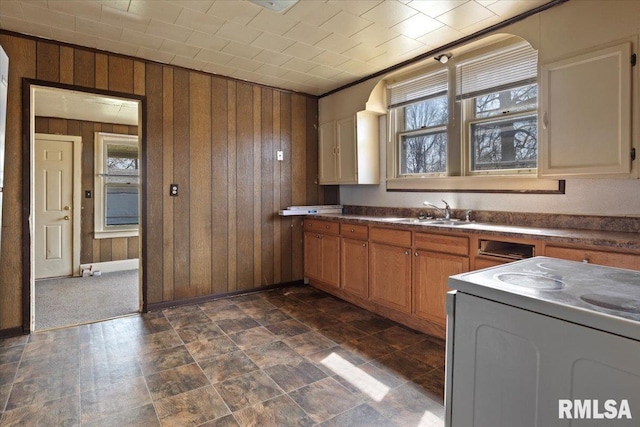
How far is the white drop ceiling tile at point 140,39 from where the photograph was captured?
9.42ft

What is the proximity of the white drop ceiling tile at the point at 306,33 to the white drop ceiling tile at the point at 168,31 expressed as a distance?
2.68 feet

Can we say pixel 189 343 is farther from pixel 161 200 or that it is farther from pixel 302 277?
pixel 302 277

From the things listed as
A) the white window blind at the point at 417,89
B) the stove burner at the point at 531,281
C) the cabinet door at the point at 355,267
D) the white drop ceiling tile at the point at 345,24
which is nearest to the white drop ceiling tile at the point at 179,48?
the white drop ceiling tile at the point at 345,24

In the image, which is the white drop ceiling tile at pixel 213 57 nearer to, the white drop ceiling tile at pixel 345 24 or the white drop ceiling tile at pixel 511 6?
the white drop ceiling tile at pixel 345 24

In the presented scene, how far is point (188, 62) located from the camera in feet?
11.4

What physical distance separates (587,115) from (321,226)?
103 inches

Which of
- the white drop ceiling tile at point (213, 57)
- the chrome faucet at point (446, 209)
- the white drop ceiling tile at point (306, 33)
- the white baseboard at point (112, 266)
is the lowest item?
the white baseboard at point (112, 266)

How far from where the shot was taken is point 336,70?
3.73 meters

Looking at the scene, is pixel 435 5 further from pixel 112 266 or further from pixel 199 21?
pixel 112 266

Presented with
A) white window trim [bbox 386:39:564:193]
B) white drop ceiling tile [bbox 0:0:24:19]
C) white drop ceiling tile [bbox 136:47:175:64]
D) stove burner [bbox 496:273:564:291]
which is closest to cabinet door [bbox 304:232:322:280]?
white window trim [bbox 386:39:564:193]

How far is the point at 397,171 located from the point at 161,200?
2495mm

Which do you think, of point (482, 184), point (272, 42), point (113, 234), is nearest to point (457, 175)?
point (482, 184)

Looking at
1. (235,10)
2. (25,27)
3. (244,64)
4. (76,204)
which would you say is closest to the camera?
(235,10)

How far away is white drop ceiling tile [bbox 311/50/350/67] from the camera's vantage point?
130 inches
